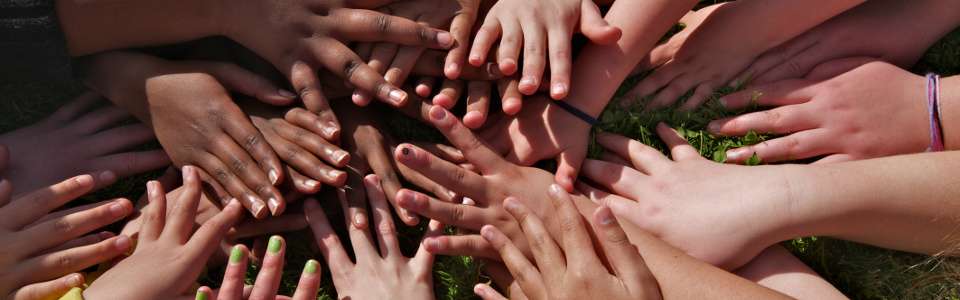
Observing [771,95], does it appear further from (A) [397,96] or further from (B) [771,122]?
(A) [397,96]

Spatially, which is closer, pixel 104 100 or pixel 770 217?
pixel 770 217

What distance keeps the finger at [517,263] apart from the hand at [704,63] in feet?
2.50

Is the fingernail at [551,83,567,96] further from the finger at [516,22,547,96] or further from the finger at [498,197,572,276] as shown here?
the finger at [498,197,572,276]

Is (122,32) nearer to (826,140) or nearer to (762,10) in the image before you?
(762,10)

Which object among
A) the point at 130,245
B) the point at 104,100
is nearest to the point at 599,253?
the point at 130,245

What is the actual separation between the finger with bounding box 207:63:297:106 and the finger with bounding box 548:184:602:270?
90 centimetres

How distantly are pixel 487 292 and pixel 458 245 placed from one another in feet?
0.55

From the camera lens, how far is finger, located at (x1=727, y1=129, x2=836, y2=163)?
8.52 ft

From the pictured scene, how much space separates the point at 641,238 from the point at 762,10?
0.92m

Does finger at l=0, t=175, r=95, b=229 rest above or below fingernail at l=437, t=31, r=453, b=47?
below

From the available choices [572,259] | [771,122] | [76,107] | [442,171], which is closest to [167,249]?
[76,107]

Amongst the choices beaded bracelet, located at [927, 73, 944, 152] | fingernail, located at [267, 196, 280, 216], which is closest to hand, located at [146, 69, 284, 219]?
fingernail, located at [267, 196, 280, 216]

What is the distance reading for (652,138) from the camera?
9.12ft

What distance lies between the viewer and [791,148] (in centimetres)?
262
